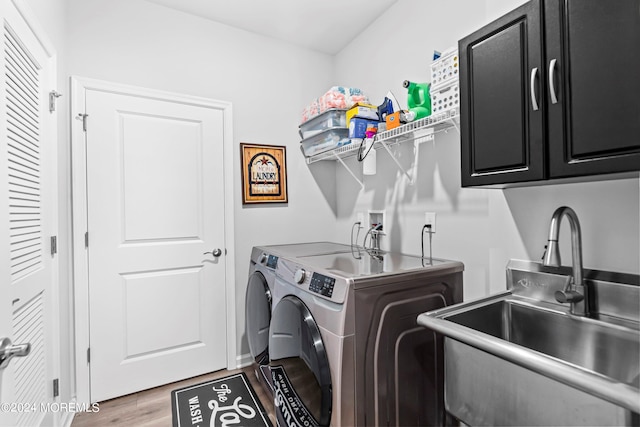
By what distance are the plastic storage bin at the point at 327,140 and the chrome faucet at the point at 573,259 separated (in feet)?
4.55

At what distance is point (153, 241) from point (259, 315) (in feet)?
3.03

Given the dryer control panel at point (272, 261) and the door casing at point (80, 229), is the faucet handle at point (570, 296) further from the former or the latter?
the door casing at point (80, 229)

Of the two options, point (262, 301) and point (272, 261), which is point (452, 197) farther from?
point (262, 301)

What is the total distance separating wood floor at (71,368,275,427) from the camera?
1.86m

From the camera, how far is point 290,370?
1.59 metres

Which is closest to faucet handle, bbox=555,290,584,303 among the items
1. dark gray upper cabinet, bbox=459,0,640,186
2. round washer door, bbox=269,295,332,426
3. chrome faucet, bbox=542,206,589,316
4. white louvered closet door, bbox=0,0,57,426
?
chrome faucet, bbox=542,206,589,316

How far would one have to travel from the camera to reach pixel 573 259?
3.59 ft

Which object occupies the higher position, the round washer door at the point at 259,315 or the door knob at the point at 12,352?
the door knob at the point at 12,352

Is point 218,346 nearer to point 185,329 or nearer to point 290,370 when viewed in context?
point 185,329

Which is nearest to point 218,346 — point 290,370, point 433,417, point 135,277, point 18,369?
point 135,277

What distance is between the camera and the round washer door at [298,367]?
4.30 ft

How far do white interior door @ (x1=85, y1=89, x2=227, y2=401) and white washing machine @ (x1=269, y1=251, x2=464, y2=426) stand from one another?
1.00m

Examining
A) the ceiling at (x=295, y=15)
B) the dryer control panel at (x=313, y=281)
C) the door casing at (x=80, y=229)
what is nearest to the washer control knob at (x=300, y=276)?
the dryer control panel at (x=313, y=281)

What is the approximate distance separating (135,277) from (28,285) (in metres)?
0.84
